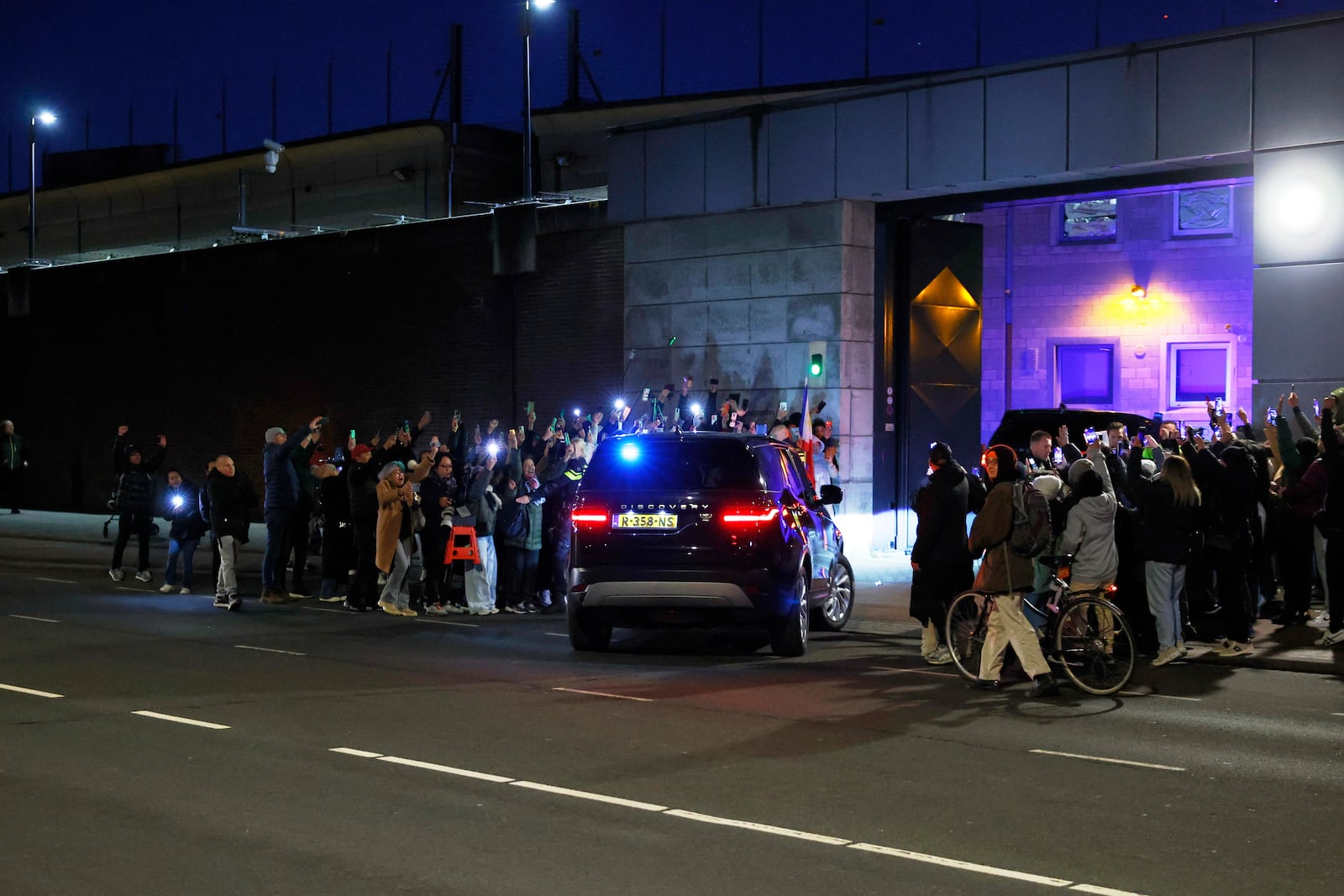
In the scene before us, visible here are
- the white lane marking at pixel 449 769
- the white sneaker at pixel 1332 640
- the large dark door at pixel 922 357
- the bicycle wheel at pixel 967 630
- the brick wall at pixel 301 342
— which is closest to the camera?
the white lane marking at pixel 449 769

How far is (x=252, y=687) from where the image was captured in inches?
460

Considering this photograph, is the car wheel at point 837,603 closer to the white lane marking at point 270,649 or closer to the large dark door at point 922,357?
the white lane marking at point 270,649

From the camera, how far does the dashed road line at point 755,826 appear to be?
6461mm

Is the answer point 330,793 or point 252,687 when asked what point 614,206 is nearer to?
point 252,687

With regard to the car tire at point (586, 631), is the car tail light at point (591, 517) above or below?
above

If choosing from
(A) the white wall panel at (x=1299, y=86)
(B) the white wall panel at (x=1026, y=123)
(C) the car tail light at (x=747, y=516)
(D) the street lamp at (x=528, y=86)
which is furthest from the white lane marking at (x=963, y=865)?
(D) the street lamp at (x=528, y=86)

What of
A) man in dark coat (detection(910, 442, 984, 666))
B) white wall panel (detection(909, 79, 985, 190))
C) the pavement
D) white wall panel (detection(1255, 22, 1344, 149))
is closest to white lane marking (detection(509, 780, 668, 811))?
man in dark coat (detection(910, 442, 984, 666))

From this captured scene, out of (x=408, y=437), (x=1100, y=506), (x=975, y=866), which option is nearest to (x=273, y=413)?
(x=408, y=437)

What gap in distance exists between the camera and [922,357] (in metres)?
23.3

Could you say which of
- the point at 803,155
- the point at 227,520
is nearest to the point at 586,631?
the point at 227,520

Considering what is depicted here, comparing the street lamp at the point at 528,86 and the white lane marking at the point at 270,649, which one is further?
the street lamp at the point at 528,86

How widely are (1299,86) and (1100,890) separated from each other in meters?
14.4

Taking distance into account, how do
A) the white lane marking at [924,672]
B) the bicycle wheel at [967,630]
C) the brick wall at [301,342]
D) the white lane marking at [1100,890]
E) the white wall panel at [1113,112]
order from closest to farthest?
the white lane marking at [1100,890], the bicycle wheel at [967,630], the white lane marking at [924,672], the white wall panel at [1113,112], the brick wall at [301,342]

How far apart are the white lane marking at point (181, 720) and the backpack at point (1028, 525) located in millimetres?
6065
